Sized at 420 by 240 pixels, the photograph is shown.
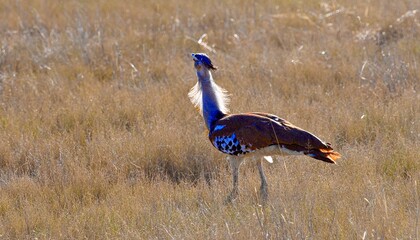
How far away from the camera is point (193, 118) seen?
6.90m

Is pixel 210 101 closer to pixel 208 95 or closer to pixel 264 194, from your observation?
pixel 208 95

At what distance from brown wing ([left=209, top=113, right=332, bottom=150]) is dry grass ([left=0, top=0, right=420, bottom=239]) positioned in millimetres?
305

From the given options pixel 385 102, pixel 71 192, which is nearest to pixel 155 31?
pixel 385 102

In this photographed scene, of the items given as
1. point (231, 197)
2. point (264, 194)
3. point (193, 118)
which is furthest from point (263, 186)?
point (193, 118)

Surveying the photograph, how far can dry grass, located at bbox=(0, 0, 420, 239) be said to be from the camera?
4754 millimetres

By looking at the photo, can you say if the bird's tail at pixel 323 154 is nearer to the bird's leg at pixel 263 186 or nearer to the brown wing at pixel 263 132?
the brown wing at pixel 263 132

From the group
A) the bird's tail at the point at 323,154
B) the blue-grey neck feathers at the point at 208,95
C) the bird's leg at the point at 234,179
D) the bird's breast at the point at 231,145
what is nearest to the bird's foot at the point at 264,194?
the bird's leg at the point at 234,179

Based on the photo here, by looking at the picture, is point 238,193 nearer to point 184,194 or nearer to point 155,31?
point 184,194

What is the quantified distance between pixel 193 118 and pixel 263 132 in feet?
6.43

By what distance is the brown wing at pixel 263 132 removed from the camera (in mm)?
4879

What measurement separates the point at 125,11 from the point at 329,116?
5470mm

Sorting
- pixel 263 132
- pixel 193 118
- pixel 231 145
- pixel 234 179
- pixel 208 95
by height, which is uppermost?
pixel 208 95

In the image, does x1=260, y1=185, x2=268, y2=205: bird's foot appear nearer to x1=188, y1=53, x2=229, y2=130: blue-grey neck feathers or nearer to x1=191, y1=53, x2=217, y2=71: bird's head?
x1=188, y1=53, x2=229, y2=130: blue-grey neck feathers

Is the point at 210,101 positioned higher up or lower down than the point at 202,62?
lower down
